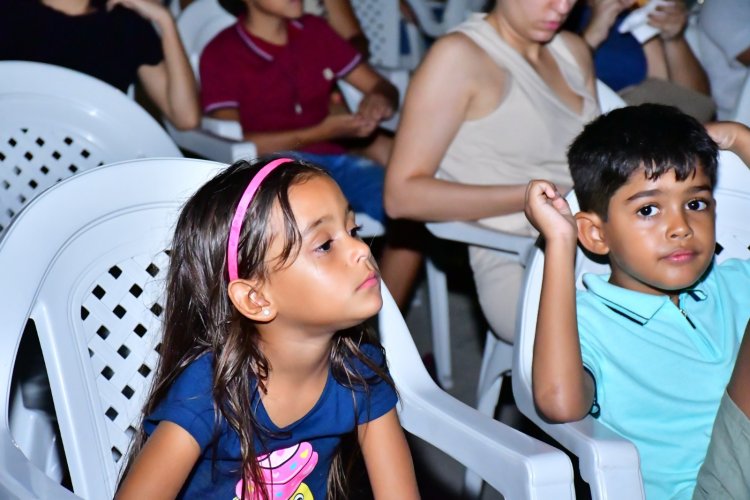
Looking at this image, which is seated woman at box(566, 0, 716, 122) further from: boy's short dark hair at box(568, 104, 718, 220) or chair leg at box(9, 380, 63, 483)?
chair leg at box(9, 380, 63, 483)

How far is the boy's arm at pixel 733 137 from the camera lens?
1.79 metres

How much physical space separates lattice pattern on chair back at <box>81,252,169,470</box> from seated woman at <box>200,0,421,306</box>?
42.8 inches

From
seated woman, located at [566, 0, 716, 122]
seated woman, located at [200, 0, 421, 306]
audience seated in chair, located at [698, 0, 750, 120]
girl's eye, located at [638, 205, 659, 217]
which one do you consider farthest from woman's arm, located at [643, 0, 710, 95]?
girl's eye, located at [638, 205, 659, 217]

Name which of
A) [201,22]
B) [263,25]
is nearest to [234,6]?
[201,22]

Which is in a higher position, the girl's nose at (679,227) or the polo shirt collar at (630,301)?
the girl's nose at (679,227)

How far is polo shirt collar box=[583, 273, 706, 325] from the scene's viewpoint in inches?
63.2

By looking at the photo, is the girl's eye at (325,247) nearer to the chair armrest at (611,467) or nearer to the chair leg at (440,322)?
the chair armrest at (611,467)

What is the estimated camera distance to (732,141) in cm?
179

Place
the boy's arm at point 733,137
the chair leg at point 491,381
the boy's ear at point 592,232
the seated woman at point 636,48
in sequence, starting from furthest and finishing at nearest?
the seated woman at point 636,48, the chair leg at point 491,381, the boy's arm at point 733,137, the boy's ear at point 592,232

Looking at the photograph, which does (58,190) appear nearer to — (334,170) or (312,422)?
(312,422)

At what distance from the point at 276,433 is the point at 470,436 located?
26 centimetres

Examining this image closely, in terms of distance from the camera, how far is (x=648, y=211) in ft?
5.29

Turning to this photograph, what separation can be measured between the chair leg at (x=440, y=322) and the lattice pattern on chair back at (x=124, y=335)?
125cm

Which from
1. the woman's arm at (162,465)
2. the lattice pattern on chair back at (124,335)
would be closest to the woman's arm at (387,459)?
the woman's arm at (162,465)
